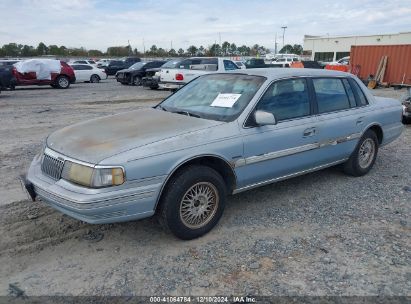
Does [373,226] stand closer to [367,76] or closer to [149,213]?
[149,213]

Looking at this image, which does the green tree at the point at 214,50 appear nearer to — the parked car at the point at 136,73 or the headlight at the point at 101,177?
the parked car at the point at 136,73

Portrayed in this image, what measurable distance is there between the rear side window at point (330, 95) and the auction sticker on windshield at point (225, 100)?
125cm

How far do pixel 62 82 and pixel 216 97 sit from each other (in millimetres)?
18942

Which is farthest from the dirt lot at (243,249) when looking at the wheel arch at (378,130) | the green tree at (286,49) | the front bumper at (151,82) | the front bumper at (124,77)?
the green tree at (286,49)

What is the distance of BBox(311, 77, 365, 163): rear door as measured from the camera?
4879 millimetres

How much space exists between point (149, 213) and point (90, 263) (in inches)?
26.7

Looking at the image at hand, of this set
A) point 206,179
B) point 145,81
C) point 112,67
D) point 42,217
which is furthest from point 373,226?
point 112,67

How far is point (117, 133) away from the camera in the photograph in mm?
3750

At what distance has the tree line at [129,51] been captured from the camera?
2859 inches

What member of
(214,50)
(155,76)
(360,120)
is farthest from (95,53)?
(360,120)

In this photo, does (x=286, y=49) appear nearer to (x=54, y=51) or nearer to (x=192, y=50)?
(x=192, y=50)

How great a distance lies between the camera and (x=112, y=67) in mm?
34031

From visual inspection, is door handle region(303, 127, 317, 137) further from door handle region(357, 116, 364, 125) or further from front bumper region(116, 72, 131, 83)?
front bumper region(116, 72, 131, 83)

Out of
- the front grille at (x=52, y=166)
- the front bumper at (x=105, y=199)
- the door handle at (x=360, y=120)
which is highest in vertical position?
the door handle at (x=360, y=120)
